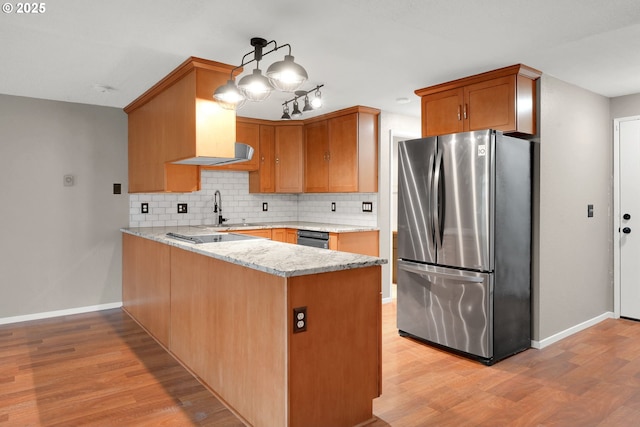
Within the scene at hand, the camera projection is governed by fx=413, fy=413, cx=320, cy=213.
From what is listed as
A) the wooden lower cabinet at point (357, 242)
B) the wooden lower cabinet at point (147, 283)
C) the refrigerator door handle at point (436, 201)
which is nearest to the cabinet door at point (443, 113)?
the refrigerator door handle at point (436, 201)

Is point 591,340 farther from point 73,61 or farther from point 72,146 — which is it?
point 72,146

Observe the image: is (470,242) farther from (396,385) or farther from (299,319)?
(299,319)

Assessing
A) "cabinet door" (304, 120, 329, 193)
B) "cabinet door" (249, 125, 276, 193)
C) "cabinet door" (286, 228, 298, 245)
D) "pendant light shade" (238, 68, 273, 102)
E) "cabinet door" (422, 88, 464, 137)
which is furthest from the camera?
"cabinet door" (249, 125, 276, 193)

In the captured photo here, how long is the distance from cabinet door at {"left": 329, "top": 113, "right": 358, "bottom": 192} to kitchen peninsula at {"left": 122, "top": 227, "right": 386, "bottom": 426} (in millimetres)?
2322

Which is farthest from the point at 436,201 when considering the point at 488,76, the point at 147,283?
the point at 147,283

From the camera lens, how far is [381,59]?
10.3 feet

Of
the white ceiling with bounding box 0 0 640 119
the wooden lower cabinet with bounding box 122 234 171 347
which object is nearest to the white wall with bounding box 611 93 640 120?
the white ceiling with bounding box 0 0 640 119

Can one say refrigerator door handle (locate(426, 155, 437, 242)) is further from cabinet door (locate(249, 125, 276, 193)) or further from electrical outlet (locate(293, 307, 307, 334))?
cabinet door (locate(249, 125, 276, 193))

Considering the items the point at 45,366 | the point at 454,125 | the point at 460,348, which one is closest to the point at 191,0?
the point at 454,125

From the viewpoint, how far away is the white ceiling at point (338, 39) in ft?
7.52

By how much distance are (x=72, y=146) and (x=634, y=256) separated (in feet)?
19.9

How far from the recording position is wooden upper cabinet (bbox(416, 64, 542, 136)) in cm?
329

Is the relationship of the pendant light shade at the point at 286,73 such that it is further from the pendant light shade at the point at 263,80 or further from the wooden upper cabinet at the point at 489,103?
the wooden upper cabinet at the point at 489,103

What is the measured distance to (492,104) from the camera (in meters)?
3.42
